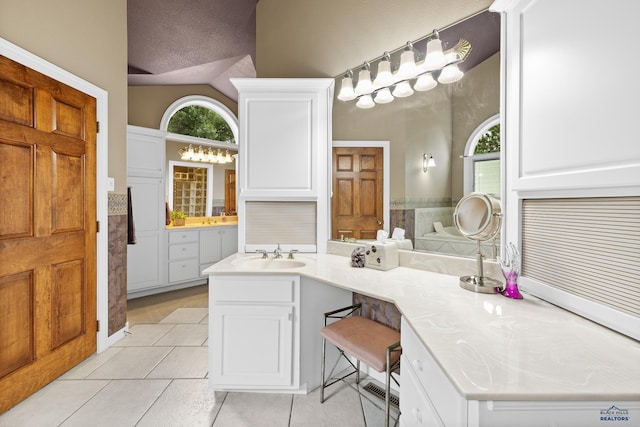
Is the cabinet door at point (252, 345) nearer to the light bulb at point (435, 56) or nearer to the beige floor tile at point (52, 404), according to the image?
the beige floor tile at point (52, 404)

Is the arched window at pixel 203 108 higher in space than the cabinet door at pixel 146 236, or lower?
higher

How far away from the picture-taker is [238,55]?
4.10 m

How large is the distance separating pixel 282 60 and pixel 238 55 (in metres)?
1.75

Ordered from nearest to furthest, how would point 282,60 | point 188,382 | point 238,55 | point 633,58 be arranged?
point 633,58 < point 188,382 < point 282,60 < point 238,55

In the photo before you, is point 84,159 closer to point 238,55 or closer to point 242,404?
point 242,404

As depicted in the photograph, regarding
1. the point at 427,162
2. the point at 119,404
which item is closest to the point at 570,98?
the point at 427,162

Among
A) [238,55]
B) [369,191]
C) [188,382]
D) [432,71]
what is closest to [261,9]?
[238,55]

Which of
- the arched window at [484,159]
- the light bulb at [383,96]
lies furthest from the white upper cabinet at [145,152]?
the arched window at [484,159]

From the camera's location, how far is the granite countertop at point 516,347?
67cm

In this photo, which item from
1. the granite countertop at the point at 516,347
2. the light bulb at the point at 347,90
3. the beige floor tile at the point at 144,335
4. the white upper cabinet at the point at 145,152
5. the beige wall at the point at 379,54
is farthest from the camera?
the white upper cabinet at the point at 145,152

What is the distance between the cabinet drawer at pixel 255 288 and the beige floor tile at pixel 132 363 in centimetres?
101

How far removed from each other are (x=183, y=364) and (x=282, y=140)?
6.13ft

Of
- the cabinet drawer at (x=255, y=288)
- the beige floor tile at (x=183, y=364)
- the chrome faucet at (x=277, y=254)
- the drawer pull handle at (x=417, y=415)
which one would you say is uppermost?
the chrome faucet at (x=277, y=254)

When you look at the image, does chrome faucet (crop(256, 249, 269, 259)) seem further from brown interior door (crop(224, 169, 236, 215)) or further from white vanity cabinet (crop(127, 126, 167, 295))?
brown interior door (crop(224, 169, 236, 215))
